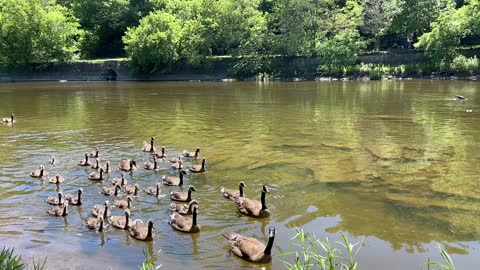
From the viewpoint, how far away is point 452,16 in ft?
201

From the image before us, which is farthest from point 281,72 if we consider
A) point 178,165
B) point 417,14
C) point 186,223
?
point 186,223

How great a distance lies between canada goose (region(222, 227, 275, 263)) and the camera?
379 inches

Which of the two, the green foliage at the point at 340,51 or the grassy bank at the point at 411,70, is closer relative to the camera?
the grassy bank at the point at 411,70

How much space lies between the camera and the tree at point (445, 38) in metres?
60.8

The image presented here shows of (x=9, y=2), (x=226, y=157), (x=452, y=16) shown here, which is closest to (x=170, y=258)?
(x=226, y=157)

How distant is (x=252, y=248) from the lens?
32.1 ft

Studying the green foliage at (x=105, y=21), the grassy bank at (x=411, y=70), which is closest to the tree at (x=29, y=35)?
the green foliage at (x=105, y=21)

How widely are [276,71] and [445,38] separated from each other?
925 inches

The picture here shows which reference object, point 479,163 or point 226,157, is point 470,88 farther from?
point 226,157

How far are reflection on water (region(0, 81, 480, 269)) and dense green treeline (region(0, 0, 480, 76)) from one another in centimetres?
3744

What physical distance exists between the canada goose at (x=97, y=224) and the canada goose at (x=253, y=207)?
130 inches

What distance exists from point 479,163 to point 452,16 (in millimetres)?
50784

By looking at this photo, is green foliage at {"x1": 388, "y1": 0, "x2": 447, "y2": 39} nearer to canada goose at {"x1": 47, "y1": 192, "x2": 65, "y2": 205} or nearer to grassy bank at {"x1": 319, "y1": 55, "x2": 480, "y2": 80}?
grassy bank at {"x1": 319, "y1": 55, "x2": 480, "y2": 80}

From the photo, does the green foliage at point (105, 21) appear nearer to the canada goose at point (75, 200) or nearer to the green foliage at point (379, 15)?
the green foliage at point (379, 15)
